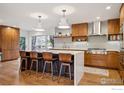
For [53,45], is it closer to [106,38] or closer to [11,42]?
[11,42]

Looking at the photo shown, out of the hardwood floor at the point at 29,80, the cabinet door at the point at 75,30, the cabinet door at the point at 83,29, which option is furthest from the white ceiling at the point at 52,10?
the hardwood floor at the point at 29,80

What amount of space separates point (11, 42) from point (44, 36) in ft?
7.43

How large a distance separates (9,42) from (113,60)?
5.89 metres

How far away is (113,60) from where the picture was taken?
4.88 metres

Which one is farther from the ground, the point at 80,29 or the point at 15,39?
the point at 80,29

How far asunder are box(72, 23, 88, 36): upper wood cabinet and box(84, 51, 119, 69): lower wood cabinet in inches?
49.4

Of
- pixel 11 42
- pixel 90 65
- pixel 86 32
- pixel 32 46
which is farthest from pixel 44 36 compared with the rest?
pixel 90 65

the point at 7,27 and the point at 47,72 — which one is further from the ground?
the point at 7,27

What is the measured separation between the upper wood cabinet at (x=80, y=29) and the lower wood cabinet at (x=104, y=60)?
1255 millimetres

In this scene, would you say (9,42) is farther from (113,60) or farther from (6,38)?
(113,60)

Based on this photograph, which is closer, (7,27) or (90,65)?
(90,65)

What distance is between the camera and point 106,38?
5781 mm

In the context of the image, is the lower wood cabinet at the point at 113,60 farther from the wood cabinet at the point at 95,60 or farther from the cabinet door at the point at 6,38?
the cabinet door at the point at 6,38

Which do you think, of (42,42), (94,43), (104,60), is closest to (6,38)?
(42,42)
